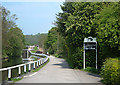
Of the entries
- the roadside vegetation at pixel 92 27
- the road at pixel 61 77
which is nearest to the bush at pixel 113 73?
the road at pixel 61 77

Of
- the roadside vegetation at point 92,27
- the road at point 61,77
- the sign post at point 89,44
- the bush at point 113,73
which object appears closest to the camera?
the bush at point 113,73

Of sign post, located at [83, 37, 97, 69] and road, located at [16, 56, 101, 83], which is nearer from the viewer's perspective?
road, located at [16, 56, 101, 83]

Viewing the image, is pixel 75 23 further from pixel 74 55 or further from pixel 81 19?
pixel 74 55

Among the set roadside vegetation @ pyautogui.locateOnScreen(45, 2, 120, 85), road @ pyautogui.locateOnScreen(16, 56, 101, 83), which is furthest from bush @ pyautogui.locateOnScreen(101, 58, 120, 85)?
roadside vegetation @ pyautogui.locateOnScreen(45, 2, 120, 85)

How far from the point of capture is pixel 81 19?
19.3m

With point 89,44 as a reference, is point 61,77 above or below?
below

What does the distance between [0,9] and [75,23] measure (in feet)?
91.9

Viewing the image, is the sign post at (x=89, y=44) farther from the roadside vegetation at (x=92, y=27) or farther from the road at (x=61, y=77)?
the road at (x=61, y=77)

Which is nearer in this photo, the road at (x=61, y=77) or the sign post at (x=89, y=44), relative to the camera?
the road at (x=61, y=77)

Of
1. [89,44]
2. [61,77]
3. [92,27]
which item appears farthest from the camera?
[89,44]

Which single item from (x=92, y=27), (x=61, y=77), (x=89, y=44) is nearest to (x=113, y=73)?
(x=61, y=77)

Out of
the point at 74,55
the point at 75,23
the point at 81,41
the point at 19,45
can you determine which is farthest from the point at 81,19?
the point at 19,45

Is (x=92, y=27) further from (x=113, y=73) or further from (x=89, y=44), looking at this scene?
(x=113, y=73)

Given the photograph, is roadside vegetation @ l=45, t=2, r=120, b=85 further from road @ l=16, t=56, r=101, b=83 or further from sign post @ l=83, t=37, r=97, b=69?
road @ l=16, t=56, r=101, b=83
